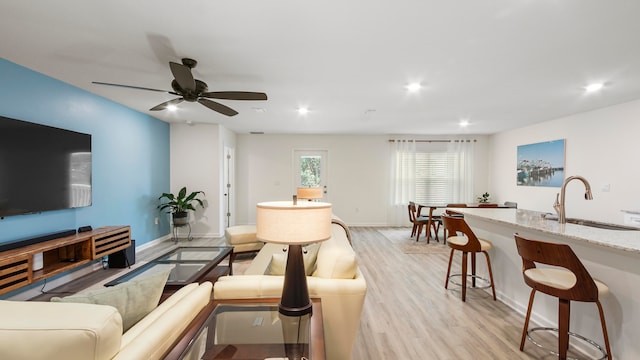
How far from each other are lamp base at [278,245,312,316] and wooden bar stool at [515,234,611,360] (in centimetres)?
160

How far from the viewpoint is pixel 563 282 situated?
1870 millimetres

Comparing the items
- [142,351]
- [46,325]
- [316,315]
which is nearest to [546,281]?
[316,315]

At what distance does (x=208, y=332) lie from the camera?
1330mm

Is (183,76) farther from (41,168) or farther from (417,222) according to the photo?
(417,222)

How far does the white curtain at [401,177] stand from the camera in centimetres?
732

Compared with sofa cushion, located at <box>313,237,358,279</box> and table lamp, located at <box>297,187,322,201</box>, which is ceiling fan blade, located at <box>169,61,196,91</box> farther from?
table lamp, located at <box>297,187,322,201</box>

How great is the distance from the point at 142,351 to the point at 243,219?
21.3 feet

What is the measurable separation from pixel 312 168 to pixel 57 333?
6.73 meters

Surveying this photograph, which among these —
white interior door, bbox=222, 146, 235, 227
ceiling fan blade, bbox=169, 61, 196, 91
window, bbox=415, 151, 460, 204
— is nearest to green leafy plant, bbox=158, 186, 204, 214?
white interior door, bbox=222, 146, 235, 227

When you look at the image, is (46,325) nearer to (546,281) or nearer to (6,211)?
(546,281)

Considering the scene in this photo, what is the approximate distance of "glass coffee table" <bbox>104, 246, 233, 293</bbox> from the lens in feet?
8.31

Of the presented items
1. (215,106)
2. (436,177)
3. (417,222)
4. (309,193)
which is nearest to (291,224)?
(215,106)

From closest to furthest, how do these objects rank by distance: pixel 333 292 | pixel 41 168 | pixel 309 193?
pixel 333 292 → pixel 41 168 → pixel 309 193

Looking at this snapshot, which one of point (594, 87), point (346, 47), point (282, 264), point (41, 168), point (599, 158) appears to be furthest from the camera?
point (599, 158)
